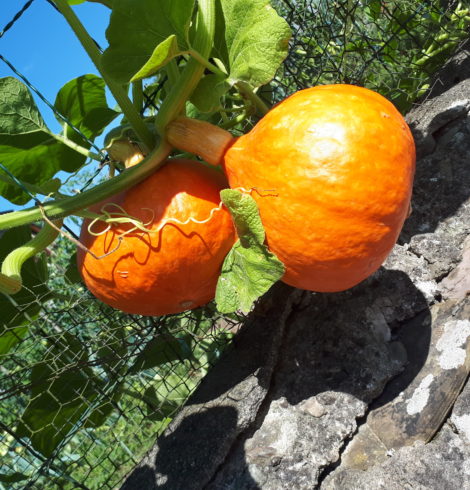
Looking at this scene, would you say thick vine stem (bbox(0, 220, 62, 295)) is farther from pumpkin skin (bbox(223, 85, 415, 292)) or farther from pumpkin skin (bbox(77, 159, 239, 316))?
pumpkin skin (bbox(223, 85, 415, 292))

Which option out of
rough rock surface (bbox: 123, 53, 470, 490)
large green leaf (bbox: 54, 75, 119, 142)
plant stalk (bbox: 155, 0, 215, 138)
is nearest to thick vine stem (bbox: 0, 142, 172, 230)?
plant stalk (bbox: 155, 0, 215, 138)

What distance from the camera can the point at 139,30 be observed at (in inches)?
39.8

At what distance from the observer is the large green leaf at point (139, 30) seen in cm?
98

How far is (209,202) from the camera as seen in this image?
111cm

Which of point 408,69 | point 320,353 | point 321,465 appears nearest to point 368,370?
point 320,353

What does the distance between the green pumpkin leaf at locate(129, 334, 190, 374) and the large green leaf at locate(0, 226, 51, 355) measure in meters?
0.28

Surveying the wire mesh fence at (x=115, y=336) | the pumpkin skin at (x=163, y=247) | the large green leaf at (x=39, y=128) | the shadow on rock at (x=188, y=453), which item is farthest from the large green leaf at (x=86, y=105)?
the shadow on rock at (x=188, y=453)

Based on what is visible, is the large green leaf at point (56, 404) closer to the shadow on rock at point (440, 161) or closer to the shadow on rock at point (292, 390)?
the shadow on rock at point (292, 390)

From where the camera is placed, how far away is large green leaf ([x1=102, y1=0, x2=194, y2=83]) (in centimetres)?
98

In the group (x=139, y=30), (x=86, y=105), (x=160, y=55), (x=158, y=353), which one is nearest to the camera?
(x=160, y=55)

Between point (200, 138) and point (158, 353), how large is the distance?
0.67m

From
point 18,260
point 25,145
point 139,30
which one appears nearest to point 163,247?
point 18,260

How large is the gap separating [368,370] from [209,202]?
1.46ft

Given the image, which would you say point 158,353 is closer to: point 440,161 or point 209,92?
point 209,92
